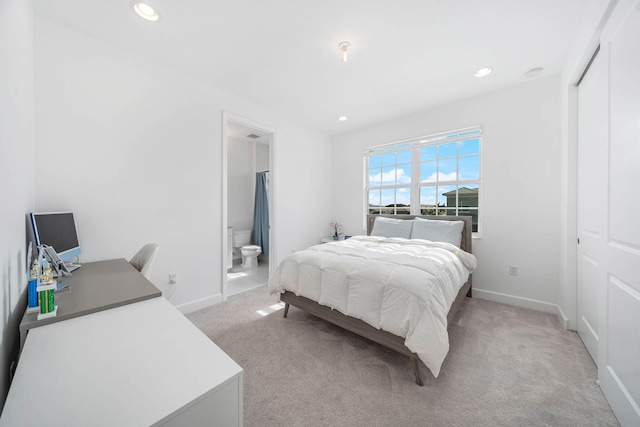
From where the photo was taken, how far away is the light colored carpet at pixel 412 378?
1.33m

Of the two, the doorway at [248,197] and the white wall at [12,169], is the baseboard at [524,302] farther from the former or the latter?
the white wall at [12,169]

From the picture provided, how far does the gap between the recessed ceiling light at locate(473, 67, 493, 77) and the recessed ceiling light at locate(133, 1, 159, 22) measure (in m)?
2.95

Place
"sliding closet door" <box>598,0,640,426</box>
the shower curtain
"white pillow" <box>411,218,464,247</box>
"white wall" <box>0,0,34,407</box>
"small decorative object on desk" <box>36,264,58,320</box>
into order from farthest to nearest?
the shower curtain → "white pillow" <box>411,218,464,247</box> → "sliding closet door" <box>598,0,640,426</box> → "small decorative object on desk" <box>36,264,58,320</box> → "white wall" <box>0,0,34,407</box>

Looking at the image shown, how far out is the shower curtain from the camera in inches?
186

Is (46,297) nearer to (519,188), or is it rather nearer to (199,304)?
(199,304)

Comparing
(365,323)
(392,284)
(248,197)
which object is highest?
(248,197)

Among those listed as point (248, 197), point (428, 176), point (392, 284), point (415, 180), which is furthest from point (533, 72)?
point (248, 197)

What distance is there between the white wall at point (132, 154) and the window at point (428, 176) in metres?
2.13

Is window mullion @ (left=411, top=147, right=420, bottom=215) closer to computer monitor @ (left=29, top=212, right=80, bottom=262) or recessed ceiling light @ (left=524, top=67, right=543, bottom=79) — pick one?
recessed ceiling light @ (left=524, top=67, right=543, bottom=79)

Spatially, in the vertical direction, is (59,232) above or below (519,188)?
below

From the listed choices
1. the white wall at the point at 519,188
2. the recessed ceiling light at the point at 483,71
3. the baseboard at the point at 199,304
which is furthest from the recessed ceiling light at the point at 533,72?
the baseboard at the point at 199,304

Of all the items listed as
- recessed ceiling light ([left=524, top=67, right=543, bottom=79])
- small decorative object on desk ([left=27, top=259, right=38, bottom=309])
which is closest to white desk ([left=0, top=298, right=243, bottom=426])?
small decorative object on desk ([left=27, top=259, right=38, bottom=309])

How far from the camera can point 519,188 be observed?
2.77 meters

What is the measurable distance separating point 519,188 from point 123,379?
3.64 metres
